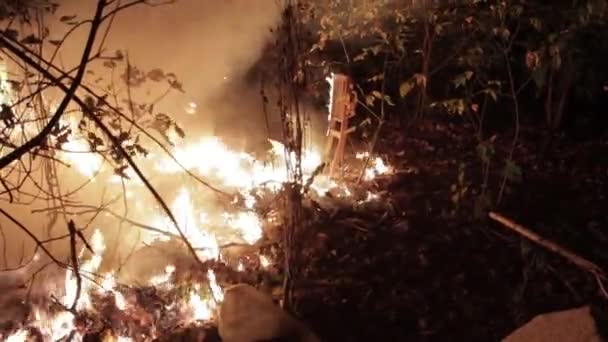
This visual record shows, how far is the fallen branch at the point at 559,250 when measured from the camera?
15.4 feet

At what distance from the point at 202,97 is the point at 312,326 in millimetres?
5600

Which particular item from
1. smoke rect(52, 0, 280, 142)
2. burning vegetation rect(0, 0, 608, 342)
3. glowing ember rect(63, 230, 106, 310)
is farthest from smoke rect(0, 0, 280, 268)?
glowing ember rect(63, 230, 106, 310)

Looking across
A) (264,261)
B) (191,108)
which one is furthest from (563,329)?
(191,108)

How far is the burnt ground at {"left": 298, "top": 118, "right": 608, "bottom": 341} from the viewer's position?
16.5ft

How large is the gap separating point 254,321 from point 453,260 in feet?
6.75

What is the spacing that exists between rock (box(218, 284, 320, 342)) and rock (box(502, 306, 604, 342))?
4.76ft

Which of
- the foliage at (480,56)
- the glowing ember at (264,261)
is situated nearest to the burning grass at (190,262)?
the glowing ember at (264,261)

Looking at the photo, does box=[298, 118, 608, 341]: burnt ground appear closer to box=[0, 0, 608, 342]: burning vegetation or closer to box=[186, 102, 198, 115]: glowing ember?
box=[0, 0, 608, 342]: burning vegetation

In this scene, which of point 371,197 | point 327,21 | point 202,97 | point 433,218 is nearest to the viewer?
point 433,218

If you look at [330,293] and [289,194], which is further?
[330,293]

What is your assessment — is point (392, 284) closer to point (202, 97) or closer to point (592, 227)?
point (592, 227)

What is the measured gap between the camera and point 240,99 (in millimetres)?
10164

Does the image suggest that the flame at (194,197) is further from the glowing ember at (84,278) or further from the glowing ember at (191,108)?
the glowing ember at (191,108)

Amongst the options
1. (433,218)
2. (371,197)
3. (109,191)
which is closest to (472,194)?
(433,218)
